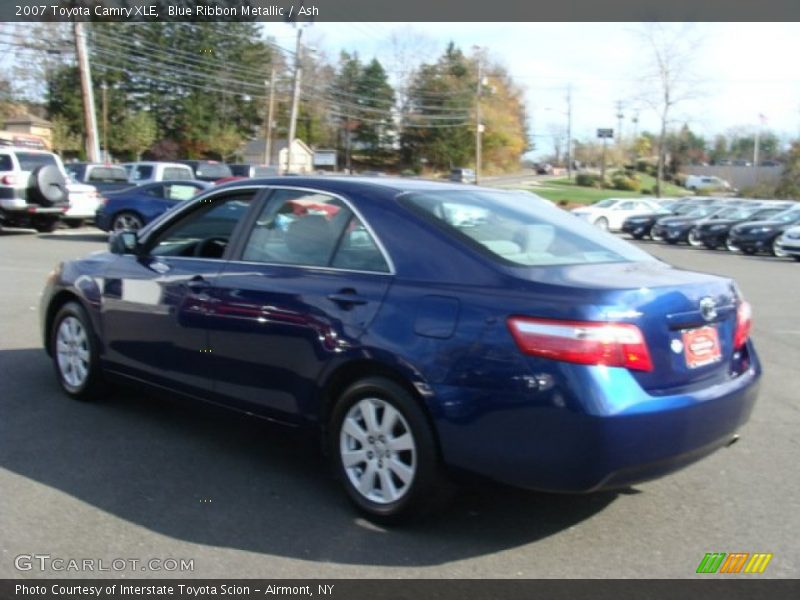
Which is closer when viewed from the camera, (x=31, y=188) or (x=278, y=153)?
(x=31, y=188)

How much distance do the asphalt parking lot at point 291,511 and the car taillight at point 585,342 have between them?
75 centimetres

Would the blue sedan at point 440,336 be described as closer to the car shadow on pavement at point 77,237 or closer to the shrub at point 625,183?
the car shadow on pavement at point 77,237

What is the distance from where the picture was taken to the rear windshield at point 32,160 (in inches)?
747

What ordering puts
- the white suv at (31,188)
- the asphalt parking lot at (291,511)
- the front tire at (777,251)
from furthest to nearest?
the front tire at (777,251) < the white suv at (31,188) < the asphalt parking lot at (291,511)

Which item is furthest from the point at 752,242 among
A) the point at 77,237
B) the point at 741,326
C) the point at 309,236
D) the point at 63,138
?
the point at 63,138

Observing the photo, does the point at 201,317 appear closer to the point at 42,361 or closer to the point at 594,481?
the point at 594,481

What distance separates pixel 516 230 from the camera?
4.36m

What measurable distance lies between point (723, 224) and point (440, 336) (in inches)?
952

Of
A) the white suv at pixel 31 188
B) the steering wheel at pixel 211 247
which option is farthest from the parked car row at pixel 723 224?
the steering wheel at pixel 211 247

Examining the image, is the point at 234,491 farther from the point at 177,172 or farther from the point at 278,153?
the point at 278,153

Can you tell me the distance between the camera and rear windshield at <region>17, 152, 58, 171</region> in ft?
62.3

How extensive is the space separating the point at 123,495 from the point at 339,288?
5.08ft

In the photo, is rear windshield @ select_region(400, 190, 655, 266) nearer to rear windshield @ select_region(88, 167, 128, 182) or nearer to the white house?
rear windshield @ select_region(88, 167, 128, 182)

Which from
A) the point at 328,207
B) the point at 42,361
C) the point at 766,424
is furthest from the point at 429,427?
the point at 42,361
